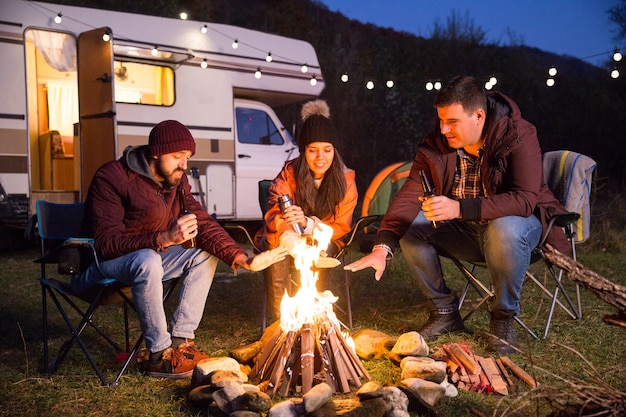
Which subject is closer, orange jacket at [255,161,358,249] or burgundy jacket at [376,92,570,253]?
burgundy jacket at [376,92,570,253]

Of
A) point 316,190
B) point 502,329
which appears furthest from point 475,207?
point 316,190

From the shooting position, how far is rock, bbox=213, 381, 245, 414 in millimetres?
2359

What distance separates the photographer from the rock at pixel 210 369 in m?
2.61

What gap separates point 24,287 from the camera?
515 cm

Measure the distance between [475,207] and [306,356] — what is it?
113 centimetres

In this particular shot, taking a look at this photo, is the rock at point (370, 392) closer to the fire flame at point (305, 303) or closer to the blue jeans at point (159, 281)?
the fire flame at point (305, 303)

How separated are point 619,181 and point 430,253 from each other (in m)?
13.2

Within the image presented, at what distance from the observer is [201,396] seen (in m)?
2.49

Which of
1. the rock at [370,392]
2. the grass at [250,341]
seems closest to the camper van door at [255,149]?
the grass at [250,341]

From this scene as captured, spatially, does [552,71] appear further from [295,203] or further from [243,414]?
[243,414]

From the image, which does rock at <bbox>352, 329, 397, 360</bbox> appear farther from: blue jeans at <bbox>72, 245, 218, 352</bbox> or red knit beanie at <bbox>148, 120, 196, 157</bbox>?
red knit beanie at <bbox>148, 120, 196, 157</bbox>

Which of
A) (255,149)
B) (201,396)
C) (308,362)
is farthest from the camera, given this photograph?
(255,149)

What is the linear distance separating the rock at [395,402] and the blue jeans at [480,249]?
100cm

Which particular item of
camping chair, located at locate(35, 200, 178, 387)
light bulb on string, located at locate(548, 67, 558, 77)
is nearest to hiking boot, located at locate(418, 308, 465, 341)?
camping chair, located at locate(35, 200, 178, 387)
